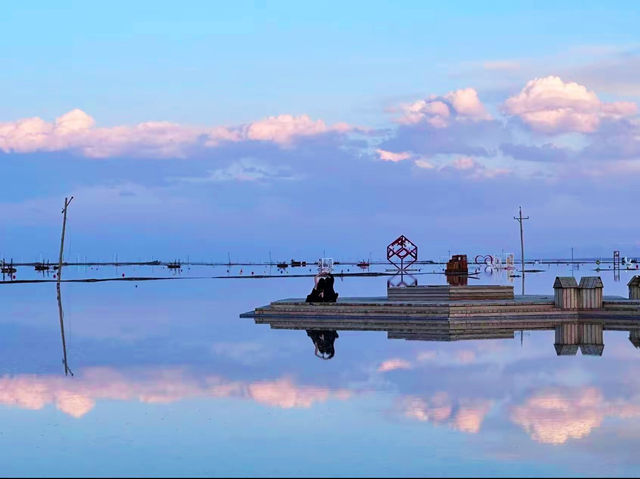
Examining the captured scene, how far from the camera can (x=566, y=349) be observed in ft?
75.5

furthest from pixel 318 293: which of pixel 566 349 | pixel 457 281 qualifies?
pixel 457 281

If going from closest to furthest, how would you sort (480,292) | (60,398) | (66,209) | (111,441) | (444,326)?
(111,441) < (60,398) < (444,326) < (480,292) < (66,209)

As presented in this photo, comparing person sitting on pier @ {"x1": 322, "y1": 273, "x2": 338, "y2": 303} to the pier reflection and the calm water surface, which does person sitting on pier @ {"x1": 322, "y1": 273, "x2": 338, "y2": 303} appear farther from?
the calm water surface

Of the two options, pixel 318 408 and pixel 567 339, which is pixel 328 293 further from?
pixel 318 408

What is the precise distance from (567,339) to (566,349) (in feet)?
8.25

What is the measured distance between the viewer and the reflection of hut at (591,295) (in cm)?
3133

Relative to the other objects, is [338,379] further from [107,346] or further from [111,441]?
[107,346]

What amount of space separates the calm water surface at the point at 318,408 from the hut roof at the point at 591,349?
29 centimetres

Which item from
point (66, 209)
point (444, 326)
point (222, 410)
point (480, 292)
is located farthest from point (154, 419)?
point (66, 209)

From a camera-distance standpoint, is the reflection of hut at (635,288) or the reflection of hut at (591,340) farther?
the reflection of hut at (635,288)

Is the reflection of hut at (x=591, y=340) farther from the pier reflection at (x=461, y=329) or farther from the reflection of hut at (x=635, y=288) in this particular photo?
the reflection of hut at (x=635, y=288)

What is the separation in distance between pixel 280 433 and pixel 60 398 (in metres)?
5.01

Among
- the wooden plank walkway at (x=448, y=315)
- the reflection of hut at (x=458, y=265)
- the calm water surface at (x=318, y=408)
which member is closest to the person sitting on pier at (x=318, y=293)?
the wooden plank walkway at (x=448, y=315)

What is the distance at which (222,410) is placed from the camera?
1462cm
